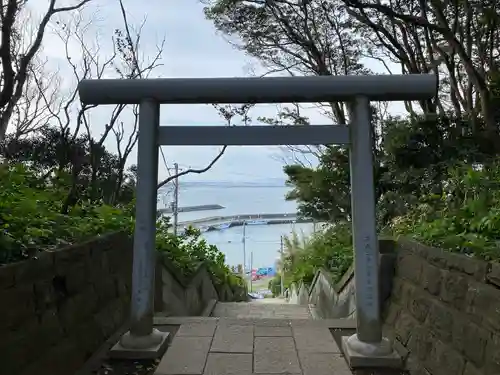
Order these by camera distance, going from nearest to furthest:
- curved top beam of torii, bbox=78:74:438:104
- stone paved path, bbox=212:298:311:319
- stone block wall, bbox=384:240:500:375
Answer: stone block wall, bbox=384:240:500:375, curved top beam of torii, bbox=78:74:438:104, stone paved path, bbox=212:298:311:319

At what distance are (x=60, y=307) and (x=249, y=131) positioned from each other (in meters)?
1.82

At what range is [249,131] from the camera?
3531mm

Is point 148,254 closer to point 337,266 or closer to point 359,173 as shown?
point 359,173

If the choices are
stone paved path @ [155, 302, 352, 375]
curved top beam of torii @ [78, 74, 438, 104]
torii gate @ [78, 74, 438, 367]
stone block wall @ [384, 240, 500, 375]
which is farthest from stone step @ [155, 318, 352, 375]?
curved top beam of torii @ [78, 74, 438, 104]

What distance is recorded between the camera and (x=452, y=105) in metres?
10.4

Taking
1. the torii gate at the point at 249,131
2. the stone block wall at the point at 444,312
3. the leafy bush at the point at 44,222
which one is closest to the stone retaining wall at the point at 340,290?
the stone block wall at the point at 444,312

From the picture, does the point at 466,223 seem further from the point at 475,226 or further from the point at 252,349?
the point at 252,349

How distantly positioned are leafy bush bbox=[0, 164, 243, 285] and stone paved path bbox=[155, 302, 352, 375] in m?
1.13

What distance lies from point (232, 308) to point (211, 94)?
14.5 feet

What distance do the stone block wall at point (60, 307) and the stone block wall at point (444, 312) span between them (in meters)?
2.16

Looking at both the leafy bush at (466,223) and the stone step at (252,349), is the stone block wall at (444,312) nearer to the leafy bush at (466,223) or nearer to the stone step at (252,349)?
the leafy bush at (466,223)

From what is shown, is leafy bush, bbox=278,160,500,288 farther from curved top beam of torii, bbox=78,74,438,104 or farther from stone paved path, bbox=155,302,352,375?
stone paved path, bbox=155,302,352,375

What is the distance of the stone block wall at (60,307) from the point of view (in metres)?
2.08

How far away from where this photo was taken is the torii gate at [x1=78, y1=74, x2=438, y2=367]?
133 inches
